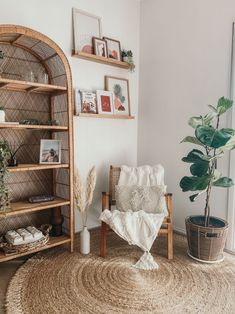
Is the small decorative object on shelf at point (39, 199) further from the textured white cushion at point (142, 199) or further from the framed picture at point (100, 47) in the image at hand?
the framed picture at point (100, 47)

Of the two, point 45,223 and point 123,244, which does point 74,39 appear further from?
point 123,244

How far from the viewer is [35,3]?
2475 mm

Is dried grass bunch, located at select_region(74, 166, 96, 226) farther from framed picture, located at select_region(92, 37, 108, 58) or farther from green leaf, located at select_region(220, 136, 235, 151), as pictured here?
framed picture, located at select_region(92, 37, 108, 58)

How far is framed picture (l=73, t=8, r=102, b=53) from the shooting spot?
275 centimetres

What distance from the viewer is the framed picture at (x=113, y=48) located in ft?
9.95

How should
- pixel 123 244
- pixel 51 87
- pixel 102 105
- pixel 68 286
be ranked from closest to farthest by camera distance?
pixel 68 286, pixel 51 87, pixel 123 244, pixel 102 105

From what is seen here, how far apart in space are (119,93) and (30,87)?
Answer: 1186 millimetres

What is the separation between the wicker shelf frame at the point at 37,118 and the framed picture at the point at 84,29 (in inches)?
18.5

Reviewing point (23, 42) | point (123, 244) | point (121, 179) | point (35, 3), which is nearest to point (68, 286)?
point (123, 244)

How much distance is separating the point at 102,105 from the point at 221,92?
50.1 inches

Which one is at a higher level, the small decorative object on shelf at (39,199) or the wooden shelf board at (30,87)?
the wooden shelf board at (30,87)

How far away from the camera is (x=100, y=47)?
2930mm

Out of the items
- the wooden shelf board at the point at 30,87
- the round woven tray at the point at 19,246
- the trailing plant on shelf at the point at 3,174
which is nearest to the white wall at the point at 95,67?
the wooden shelf board at the point at 30,87

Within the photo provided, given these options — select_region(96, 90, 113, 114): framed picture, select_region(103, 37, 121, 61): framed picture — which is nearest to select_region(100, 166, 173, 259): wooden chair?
select_region(96, 90, 113, 114): framed picture
